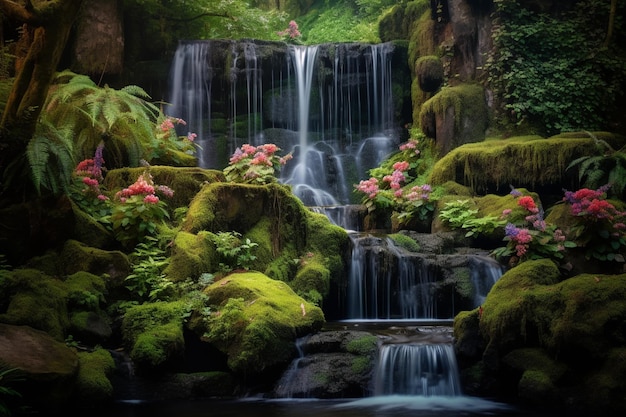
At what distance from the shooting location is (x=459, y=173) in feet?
41.7

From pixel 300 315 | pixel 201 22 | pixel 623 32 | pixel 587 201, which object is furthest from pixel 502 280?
pixel 201 22

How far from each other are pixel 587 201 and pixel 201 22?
12871mm

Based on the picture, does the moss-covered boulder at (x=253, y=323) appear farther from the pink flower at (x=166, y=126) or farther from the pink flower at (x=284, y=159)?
the pink flower at (x=166, y=126)

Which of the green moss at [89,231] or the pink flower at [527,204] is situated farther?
the pink flower at [527,204]

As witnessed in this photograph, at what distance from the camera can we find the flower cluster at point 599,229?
311 inches

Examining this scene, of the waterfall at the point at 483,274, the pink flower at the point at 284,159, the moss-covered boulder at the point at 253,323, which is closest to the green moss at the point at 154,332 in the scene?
the moss-covered boulder at the point at 253,323

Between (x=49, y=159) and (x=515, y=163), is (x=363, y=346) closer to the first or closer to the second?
(x=49, y=159)

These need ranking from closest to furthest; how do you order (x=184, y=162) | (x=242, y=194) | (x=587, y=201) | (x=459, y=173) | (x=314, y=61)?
1. (x=587, y=201)
2. (x=242, y=194)
3. (x=184, y=162)
4. (x=459, y=173)
5. (x=314, y=61)

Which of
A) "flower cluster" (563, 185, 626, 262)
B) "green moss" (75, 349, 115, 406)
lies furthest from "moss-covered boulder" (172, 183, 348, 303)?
"flower cluster" (563, 185, 626, 262)

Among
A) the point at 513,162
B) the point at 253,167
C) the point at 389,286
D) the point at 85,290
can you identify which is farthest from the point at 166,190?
the point at 513,162

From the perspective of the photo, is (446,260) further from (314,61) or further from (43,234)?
(314,61)

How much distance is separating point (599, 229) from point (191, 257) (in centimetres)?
555

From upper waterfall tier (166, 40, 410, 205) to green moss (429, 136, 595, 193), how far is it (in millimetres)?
3808

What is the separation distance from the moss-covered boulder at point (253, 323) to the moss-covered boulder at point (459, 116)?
773 centimetres
